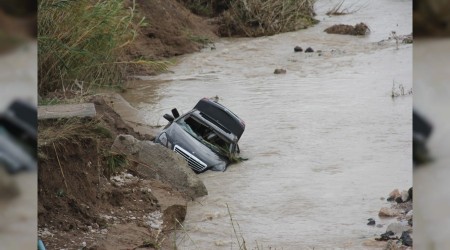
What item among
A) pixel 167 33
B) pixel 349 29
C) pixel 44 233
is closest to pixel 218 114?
pixel 44 233

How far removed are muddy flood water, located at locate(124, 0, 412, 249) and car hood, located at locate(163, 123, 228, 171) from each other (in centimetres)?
10

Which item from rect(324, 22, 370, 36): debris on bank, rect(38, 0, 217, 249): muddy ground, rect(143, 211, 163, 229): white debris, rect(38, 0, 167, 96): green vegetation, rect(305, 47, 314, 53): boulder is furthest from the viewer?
rect(324, 22, 370, 36): debris on bank

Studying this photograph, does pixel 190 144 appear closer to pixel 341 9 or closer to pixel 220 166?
pixel 220 166

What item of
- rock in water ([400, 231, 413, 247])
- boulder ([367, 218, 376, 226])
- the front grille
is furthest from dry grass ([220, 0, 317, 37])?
rock in water ([400, 231, 413, 247])

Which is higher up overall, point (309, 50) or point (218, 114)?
point (218, 114)

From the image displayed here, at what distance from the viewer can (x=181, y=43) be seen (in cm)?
896

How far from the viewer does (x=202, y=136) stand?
506 cm

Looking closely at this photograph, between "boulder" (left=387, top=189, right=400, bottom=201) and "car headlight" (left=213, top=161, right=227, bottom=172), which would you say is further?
"car headlight" (left=213, top=161, right=227, bottom=172)

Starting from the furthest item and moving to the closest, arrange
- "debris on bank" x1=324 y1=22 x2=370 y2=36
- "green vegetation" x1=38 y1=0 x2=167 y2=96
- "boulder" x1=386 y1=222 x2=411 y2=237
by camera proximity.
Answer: "debris on bank" x1=324 y1=22 x2=370 y2=36
"green vegetation" x1=38 y1=0 x2=167 y2=96
"boulder" x1=386 y1=222 x2=411 y2=237

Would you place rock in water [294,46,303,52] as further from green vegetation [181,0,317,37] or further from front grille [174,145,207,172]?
front grille [174,145,207,172]

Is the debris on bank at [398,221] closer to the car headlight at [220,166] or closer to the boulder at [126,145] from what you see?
the car headlight at [220,166]

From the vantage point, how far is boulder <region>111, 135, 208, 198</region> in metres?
4.05

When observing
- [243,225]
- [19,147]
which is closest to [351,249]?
[243,225]

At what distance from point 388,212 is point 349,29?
571cm
